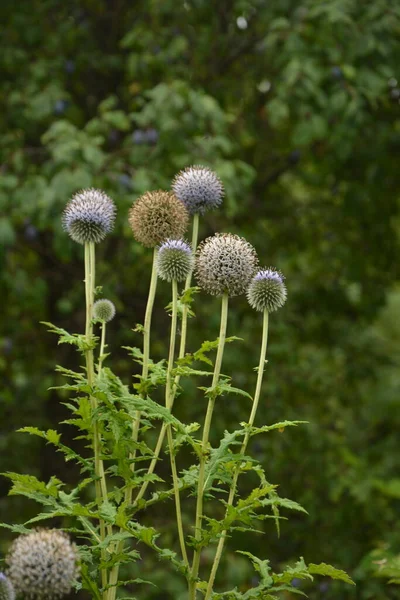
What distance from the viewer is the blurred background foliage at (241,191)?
6328 mm

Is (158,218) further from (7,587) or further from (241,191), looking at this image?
(241,191)

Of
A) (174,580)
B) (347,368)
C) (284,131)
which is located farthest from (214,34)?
(174,580)

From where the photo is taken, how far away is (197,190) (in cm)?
336

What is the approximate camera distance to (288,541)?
8.89m

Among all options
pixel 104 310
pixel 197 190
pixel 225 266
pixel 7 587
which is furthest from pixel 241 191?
pixel 7 587

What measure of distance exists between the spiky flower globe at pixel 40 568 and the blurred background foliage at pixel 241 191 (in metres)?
3.12

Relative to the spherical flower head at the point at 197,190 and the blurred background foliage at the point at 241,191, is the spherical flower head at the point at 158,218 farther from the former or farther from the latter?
the blurred background foliage at the point at 241,191

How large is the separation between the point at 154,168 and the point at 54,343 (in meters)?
2.27

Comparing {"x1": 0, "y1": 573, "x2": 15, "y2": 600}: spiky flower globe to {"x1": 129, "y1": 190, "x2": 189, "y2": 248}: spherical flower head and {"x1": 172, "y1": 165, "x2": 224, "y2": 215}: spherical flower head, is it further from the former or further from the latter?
{"x1": 172, "y1": 165, "x2": 224, "y2": 215}: spherical flower head

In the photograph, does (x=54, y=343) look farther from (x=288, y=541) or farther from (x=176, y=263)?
(x=176, y=263)

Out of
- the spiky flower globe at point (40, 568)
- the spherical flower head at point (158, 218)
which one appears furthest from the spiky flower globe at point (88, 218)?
the spiky flower globe at point (40, 568)

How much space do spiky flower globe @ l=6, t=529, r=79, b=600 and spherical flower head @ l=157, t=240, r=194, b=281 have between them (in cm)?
112

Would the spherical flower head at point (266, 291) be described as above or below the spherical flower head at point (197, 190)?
below

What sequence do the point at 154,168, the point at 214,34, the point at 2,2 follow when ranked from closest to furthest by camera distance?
the point at 154,168 < the point at 2,2 < the point at 214,34
